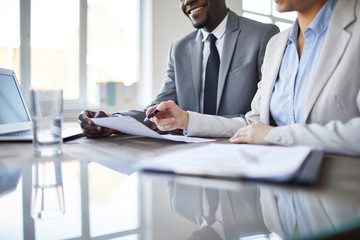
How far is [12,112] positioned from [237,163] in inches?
42.7

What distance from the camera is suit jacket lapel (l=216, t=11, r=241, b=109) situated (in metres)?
1.85

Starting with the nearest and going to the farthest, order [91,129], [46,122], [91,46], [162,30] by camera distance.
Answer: [46,122]
[91,129]
[91,46]
[162,30]

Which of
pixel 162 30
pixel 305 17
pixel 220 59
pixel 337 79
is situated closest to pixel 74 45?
pixel 162 30

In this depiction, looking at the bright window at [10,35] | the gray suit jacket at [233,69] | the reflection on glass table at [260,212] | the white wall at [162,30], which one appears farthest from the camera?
the white wall at [162,30]

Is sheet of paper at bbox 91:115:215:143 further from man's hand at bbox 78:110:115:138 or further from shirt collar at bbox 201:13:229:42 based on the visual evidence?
shirt collar at bbox 201:13:229:42

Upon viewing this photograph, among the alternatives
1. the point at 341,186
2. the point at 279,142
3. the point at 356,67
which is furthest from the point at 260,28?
the point at 341,186

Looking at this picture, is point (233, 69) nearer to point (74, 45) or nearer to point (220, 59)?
point (220, 59)

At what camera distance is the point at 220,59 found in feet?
6.27

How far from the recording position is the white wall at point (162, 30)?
3.62 m

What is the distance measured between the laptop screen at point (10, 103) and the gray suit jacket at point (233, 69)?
73cm

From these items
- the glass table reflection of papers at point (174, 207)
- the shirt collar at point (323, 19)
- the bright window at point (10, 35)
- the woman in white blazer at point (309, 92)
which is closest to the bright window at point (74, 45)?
the bright window at point (10, 35)

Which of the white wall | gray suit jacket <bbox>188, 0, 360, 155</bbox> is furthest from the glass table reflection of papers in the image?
the white wall

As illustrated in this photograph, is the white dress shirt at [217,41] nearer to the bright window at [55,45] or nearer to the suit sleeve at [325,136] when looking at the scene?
the suit sleeve at [325,136]

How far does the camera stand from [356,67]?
3.39ft
